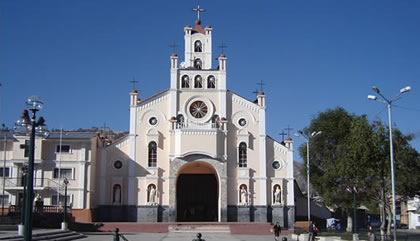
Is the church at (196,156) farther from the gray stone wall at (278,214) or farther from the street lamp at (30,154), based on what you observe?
the street lamp at (30,154)

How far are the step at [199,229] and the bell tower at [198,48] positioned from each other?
60.5 ft

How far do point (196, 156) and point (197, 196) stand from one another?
329 inches

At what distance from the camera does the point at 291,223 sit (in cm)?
5072

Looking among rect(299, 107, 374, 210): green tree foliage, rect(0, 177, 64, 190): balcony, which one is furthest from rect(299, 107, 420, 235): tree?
rect(0, 177, 64, 190): balcony

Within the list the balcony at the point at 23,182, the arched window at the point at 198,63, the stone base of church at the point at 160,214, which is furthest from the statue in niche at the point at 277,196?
the balcony at the point at 23,182

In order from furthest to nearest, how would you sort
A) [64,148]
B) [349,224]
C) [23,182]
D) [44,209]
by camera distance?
[349,224] < [64,148] < [23,182] < [44,209]

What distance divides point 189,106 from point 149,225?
42.3 ft

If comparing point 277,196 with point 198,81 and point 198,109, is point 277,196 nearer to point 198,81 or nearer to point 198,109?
point 198,109

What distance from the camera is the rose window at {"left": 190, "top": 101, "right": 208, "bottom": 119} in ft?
170

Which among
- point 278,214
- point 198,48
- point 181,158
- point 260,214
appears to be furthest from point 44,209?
point 198,48

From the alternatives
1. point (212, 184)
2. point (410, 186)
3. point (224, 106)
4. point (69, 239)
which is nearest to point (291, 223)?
point (212, 184)

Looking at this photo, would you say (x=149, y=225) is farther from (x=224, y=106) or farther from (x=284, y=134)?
(x=284, y=134)

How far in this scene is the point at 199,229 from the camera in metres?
45.0

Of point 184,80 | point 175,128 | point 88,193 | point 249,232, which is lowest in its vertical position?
point 249,232
